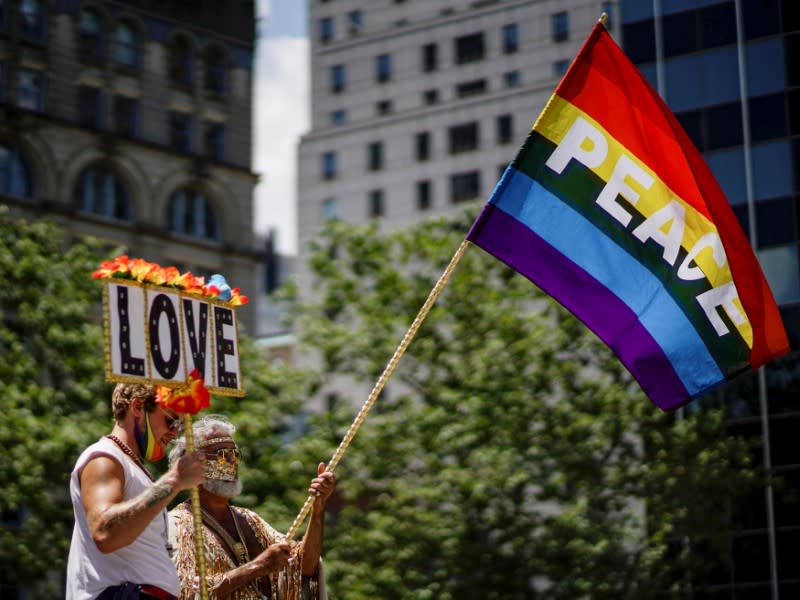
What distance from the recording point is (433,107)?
77750 mm

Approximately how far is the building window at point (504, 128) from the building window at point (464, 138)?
1310mm

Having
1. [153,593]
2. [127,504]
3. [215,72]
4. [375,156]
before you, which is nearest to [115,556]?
[153,593]

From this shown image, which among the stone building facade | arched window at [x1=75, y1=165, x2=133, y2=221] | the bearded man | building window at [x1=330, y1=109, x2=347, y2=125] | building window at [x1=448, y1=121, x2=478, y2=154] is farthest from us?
building window at [x1=330, y1=109, x2=347, y2=125]

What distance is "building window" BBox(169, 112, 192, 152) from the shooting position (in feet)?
206

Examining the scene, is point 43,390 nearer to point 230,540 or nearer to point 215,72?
point 230,540

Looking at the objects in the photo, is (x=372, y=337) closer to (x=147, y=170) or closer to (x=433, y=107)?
(x=147, y=170)

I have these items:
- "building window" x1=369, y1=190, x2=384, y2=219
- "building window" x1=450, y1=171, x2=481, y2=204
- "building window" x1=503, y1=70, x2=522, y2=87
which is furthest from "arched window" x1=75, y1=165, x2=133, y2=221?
"building window" x1=503, y1=70, x2=522, y2=87

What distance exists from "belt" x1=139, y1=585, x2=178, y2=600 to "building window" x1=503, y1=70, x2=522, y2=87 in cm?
6751

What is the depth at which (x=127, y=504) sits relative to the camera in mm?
7762

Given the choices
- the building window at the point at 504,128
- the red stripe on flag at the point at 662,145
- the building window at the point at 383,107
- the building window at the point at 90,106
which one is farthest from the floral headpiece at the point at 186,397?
the building window at the point at 383,107

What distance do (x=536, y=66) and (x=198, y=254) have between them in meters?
18.7

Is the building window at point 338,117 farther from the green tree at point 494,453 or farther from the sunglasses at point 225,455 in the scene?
the sunglasses at point 225,455

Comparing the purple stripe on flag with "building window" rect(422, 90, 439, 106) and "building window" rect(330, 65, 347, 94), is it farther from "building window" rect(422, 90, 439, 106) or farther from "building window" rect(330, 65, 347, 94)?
"building window" rect(330, 65, 347, 94)

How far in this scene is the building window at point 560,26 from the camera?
Answer: 71188 millimetres
